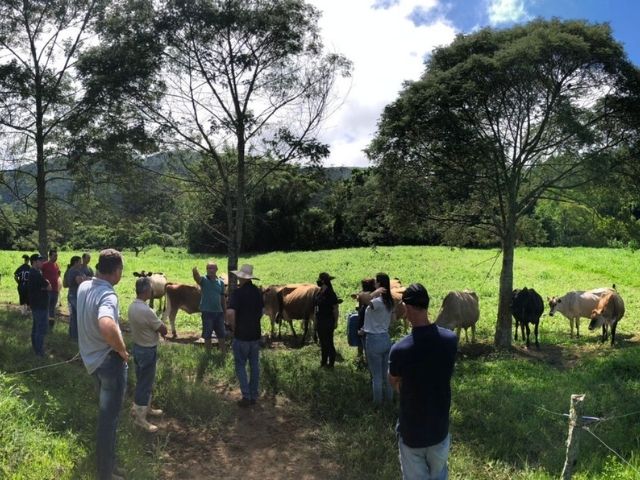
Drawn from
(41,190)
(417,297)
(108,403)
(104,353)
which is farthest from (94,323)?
(41,190)

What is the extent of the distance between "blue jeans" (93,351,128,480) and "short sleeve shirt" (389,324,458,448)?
244 cm

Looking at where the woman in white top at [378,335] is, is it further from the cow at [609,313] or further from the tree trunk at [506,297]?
the cow at [609,313]

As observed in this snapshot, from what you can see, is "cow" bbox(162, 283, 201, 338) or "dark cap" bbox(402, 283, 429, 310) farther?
"cow" bbox(162, 283, 201, 338)

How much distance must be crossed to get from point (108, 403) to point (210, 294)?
615 cm

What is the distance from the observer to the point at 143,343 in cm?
643

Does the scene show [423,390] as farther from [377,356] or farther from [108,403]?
[377,356]

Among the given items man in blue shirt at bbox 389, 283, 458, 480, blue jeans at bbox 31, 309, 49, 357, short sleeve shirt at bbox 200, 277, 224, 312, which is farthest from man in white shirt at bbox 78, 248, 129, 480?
short sleeve shirt at bbox 200, 277, 224, 312

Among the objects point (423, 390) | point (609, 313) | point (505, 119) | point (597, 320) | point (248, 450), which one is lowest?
point (248, 450)

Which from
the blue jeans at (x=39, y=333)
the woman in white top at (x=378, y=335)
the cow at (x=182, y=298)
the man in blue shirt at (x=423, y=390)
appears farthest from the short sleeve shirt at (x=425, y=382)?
the cow at (x=182, y=298)

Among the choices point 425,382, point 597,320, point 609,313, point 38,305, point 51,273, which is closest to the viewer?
point 425,382

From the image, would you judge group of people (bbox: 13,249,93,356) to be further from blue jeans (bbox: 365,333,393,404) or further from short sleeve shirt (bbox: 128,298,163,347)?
blue jeans (bbox: 365,333,393,404)

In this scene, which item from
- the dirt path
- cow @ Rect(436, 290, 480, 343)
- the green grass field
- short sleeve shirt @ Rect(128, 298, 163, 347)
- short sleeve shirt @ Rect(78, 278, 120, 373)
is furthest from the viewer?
cow @ Rect(436, 290, 480, 343)

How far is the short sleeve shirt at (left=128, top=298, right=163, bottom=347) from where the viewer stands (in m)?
6.27

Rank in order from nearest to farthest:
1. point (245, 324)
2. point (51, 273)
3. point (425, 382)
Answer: point (425, 382), point (245, 324), point (51, 273)
